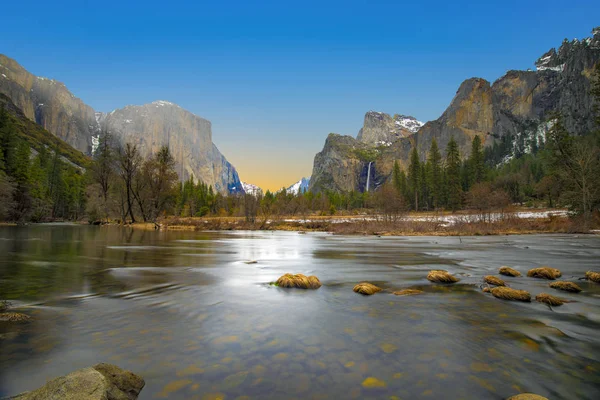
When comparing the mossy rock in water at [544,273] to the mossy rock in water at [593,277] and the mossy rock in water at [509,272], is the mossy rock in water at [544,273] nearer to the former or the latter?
the mossy rock in water at [509,272]

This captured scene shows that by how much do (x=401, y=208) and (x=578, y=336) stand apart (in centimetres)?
4671

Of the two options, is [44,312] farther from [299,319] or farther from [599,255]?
[599,255]

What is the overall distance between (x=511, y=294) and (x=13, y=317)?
11635mm

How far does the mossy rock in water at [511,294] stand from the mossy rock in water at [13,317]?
1118 cm

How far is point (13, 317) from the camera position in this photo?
20.4ft

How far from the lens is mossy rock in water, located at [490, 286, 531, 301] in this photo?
839 centimetres

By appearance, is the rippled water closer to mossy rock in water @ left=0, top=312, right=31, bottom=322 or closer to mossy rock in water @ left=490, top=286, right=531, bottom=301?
mossy rock in water @ left=0, top=312, right=31, bottom=322

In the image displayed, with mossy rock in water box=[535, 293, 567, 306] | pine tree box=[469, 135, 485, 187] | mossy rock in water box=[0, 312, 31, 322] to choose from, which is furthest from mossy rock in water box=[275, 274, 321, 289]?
pine tree box=[469, 135, 485, 187]

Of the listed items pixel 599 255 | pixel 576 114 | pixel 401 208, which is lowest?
pixel 599 255

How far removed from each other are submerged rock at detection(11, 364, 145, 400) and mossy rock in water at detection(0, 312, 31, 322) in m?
3.84

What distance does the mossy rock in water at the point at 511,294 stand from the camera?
8.39m

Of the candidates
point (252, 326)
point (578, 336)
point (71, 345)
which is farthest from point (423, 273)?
point (71, 345)

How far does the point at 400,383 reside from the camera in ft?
13.2

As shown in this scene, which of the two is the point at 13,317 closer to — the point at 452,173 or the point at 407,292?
the point at 407,292
